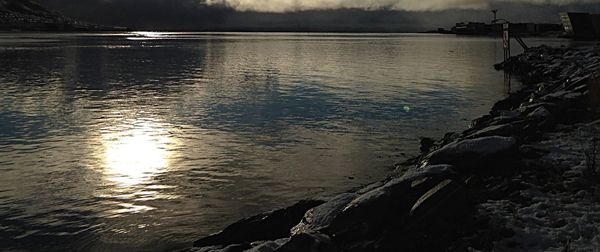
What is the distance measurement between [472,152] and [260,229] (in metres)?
4.45

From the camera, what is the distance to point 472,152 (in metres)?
10.1

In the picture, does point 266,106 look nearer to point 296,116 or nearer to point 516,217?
point 296,116

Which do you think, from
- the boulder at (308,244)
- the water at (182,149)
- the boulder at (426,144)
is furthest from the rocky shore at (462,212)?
the boulder at (426,144)

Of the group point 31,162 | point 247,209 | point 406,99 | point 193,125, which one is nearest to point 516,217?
point 247,209

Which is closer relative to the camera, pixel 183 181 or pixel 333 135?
pixel 183 181

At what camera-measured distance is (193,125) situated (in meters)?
18.1

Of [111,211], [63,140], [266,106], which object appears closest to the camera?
[111,211]

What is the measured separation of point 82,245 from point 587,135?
10.9m

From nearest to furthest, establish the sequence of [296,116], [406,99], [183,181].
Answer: [183,181]
[296,116]
[406,99]

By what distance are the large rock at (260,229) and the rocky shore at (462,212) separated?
16mm

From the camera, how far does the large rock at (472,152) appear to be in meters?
9.94

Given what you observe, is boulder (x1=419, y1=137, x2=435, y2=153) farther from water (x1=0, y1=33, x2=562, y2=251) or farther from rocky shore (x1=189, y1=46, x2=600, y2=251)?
rocky shore (x1=189, y1=46, x2=600, y2=251)

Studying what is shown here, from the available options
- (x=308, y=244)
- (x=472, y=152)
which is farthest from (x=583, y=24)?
(x=308, y=244)

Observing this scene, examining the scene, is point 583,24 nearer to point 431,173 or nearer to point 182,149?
point 182,149
